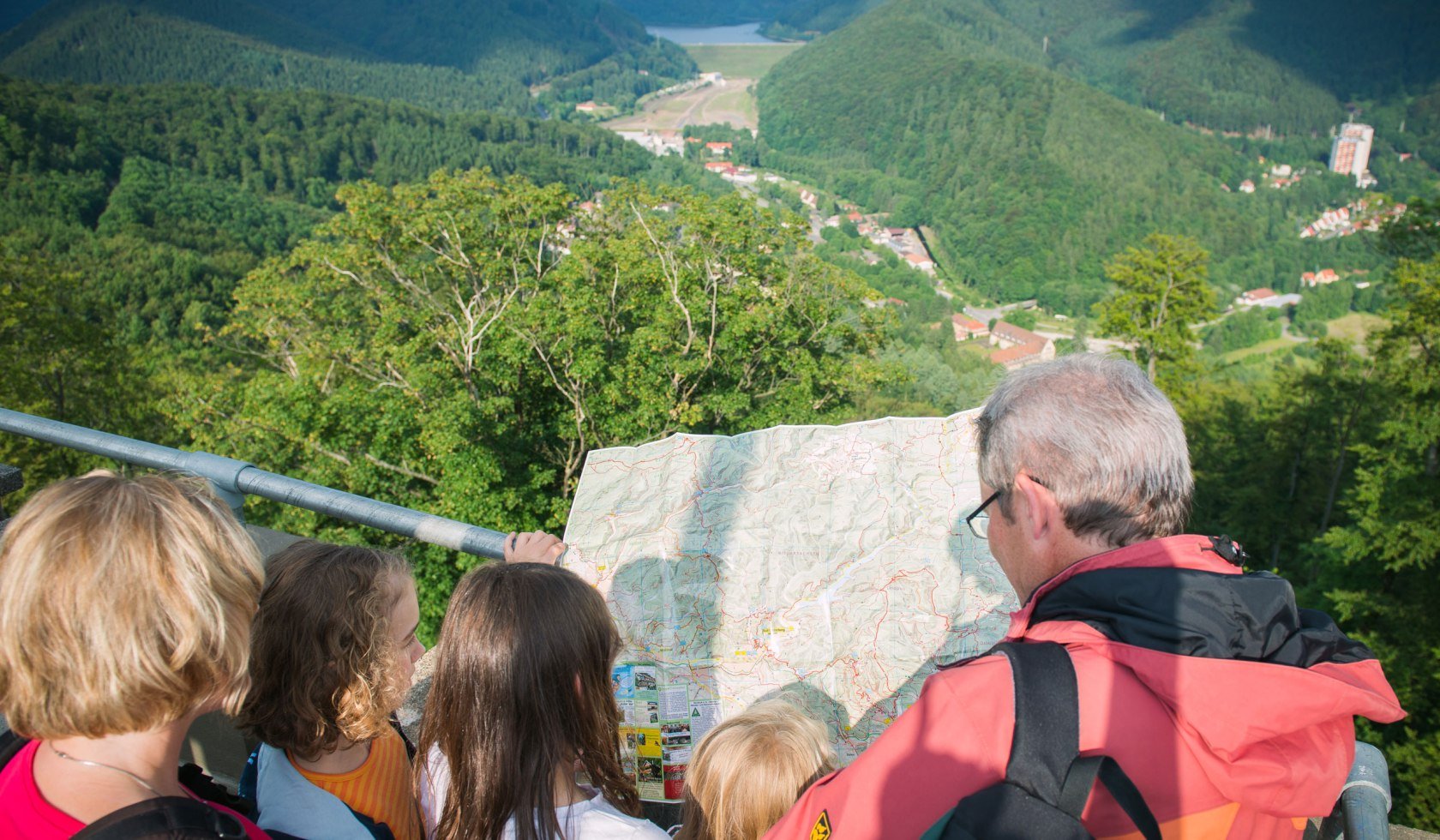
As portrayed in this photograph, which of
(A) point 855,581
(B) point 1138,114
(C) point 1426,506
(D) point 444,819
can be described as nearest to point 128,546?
(D) point 444,819

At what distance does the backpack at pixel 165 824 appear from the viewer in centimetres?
119

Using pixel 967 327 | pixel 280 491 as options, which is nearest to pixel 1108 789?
pixel 280 491

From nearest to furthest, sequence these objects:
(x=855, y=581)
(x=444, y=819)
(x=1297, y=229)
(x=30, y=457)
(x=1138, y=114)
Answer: (x=444, y=819), (x=855, y=581), (x=30, y=457), (x=1297, y=229), (x=1138, y=114)

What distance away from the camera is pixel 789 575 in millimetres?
2400

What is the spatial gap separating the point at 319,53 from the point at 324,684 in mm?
191713

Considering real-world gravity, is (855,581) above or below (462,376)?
above

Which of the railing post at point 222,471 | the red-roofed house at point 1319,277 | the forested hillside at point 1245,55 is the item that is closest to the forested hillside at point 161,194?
the railing post at point 222,471

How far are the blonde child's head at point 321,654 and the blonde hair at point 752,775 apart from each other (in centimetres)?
69

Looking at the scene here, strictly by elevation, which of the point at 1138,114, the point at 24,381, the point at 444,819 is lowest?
the point at 24,381

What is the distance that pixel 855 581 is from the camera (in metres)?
2.37

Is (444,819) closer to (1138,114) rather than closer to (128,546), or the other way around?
(128,546)

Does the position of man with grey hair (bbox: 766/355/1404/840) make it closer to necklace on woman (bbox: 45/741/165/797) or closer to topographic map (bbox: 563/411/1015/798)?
topographic map (bbox: 563/411/1015/798)

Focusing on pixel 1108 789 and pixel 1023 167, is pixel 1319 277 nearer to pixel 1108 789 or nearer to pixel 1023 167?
pixel 1023 167

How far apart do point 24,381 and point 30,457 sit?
220cm
